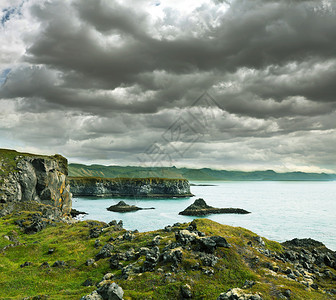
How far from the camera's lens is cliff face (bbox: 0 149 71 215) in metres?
90.7

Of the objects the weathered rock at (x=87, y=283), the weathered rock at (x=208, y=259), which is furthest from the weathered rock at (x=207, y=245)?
the weathered rock at (x=87, y=283)

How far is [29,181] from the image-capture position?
10275cm

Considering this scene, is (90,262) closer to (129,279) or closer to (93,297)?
(129,279)

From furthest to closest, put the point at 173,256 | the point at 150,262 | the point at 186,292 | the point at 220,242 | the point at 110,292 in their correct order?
the point at 220,242
the point at 173,256
the point at 150,262
the point at 186,292
the point at 110,292

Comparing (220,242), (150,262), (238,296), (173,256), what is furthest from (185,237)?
(238,296)

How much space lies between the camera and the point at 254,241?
51.0 meters

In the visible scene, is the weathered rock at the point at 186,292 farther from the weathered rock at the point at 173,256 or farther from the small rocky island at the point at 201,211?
the small rocky island at the point at 201,211

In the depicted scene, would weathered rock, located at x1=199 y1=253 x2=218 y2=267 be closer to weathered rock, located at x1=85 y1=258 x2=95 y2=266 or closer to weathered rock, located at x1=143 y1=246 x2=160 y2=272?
weathered rock, located at x1=143 y1=246 x2=160 y2=272

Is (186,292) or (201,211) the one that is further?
(201,211)

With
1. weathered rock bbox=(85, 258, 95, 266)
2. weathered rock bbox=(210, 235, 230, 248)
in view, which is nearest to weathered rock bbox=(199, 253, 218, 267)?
weathered rock bbox=(210, 235, 230, 248)

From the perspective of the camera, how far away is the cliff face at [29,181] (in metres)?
90.7

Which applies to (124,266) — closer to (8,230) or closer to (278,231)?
(8,230)

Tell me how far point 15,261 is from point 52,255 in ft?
20.0

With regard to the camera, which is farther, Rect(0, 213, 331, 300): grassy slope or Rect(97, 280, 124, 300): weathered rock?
Rect(0, 213, 331, 300): grassy slope
